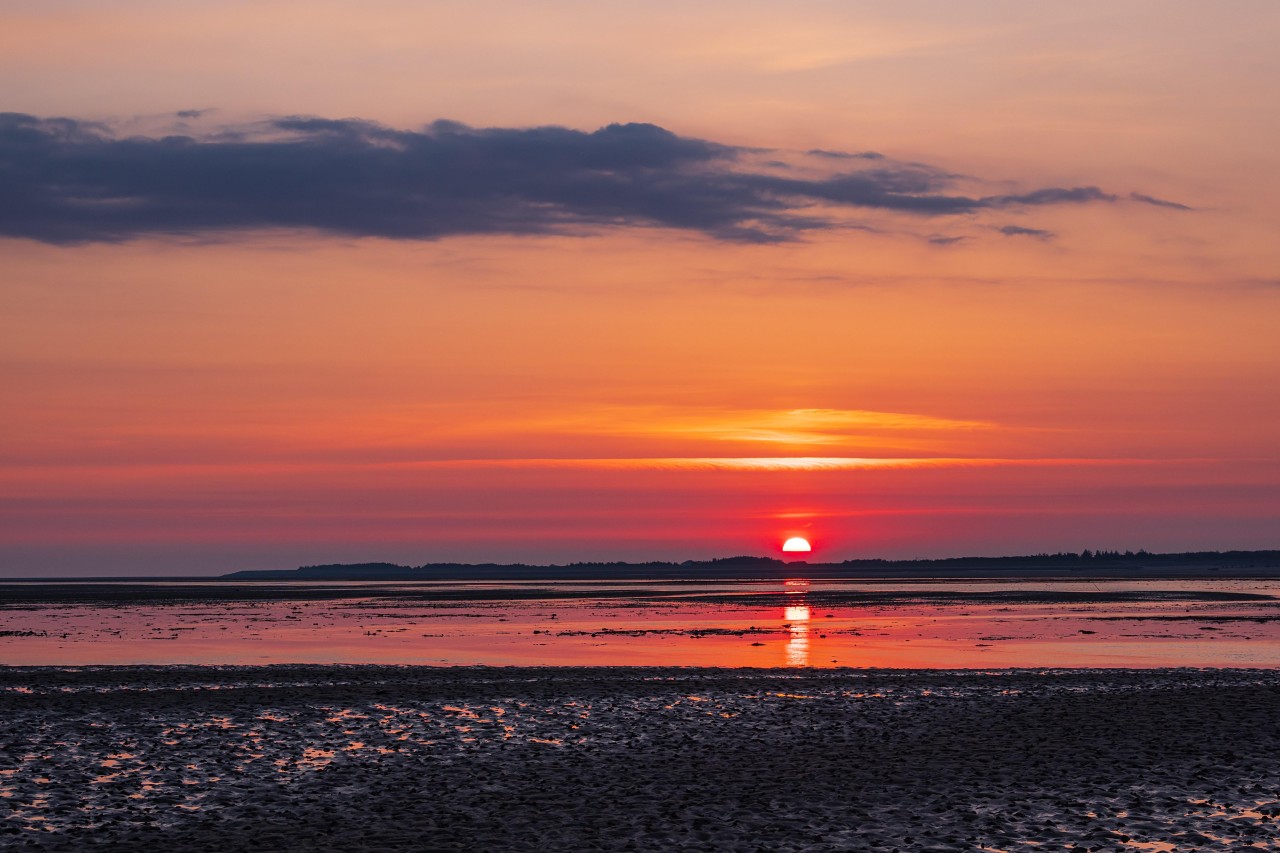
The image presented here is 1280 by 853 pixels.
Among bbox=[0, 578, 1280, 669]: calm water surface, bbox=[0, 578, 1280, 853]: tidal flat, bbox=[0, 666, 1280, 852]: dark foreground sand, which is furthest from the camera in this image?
bbox=[0, 578, 1280, 669]: calm water surface

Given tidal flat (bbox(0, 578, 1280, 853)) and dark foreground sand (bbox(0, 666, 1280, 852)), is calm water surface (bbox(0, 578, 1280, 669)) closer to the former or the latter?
tidal flat (bbox(0, 578, 1280, 853))

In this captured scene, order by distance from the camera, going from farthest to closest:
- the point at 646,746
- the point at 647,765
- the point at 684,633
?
the point at 684,633, the point at 646,746, the point at 647,765

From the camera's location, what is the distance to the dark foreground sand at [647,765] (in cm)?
1822

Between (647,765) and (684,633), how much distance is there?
43.1 metres

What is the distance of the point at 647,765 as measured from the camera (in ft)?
79.5

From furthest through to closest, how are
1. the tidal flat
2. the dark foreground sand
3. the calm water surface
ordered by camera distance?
the calm water surface, the tidal flat, the dark foreground sand

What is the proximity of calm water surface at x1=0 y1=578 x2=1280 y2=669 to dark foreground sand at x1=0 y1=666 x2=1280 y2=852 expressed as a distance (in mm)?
11757

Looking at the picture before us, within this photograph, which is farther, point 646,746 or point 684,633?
point 684,633

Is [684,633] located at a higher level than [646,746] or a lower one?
lower

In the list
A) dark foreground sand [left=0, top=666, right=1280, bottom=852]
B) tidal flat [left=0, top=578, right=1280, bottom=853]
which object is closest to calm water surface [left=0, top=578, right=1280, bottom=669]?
tidal flat [left=0, top=578, right=1280, bottom=853]

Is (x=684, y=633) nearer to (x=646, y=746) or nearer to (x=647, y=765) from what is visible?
(x=646, y=746)

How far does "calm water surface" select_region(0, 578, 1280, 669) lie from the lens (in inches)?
1994

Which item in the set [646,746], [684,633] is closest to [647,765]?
[646,746]

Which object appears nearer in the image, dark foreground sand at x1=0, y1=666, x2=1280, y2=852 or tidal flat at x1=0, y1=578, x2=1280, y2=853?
dark foreground sand at x1=0, y1=666, x2=1280, y2=852
